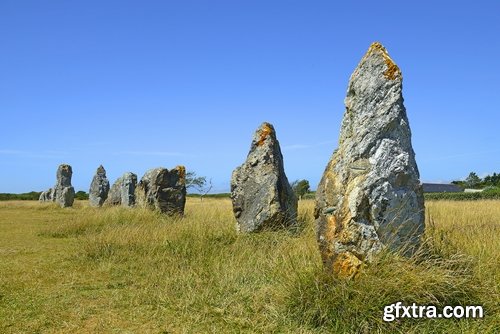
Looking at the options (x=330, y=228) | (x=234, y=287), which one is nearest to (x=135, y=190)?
(x=234, y=287)

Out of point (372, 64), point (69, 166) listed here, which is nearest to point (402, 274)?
point (372, 64)

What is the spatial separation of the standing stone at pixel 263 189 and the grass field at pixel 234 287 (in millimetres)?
916

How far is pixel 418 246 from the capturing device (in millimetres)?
5281

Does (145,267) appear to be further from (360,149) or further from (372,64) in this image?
(372,64)

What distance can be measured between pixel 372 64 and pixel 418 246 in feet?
7.35

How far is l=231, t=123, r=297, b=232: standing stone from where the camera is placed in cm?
1040

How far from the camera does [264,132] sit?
11695 mm

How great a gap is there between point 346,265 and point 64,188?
25588mm

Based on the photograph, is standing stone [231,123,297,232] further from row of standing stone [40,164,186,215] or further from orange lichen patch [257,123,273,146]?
row of standing stone [40,164,186,215]

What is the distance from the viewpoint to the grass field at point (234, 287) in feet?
15.0

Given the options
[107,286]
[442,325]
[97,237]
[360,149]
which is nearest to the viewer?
[442,325]

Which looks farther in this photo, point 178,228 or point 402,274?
point 178,228

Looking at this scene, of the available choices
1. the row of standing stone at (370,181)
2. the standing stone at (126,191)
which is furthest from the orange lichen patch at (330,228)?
the standing stone at (126,191)

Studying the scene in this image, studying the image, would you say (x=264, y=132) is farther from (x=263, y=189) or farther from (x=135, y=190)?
(x=135, y=190)
